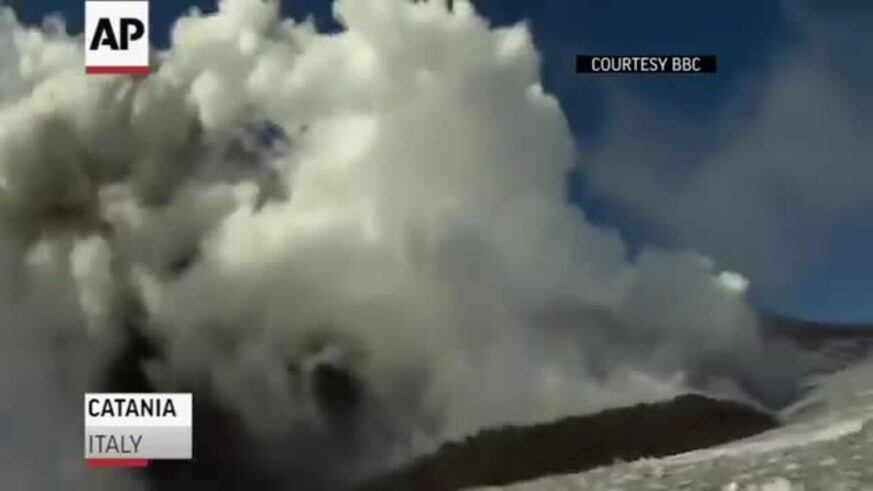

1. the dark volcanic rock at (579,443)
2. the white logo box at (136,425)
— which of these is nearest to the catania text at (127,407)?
the white logo box at (136,425)

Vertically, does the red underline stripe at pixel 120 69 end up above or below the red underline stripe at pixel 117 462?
above

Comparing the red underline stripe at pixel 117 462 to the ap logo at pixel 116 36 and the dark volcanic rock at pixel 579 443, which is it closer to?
the dark volcanic rock at pixel 579 443

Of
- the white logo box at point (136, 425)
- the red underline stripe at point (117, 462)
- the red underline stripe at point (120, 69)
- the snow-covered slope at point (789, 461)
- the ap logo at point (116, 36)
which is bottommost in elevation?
the snow-covered slope at point (789, 461)

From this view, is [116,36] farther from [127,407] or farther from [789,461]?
[789,461]

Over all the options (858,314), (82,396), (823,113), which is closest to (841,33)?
(823,113)

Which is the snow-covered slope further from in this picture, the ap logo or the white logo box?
the ap logo

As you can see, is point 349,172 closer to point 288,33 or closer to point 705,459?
point 288,33

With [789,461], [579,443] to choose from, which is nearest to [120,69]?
[579,443]

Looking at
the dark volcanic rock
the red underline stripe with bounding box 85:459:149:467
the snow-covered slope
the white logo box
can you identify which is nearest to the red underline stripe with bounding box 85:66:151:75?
the white logo box
